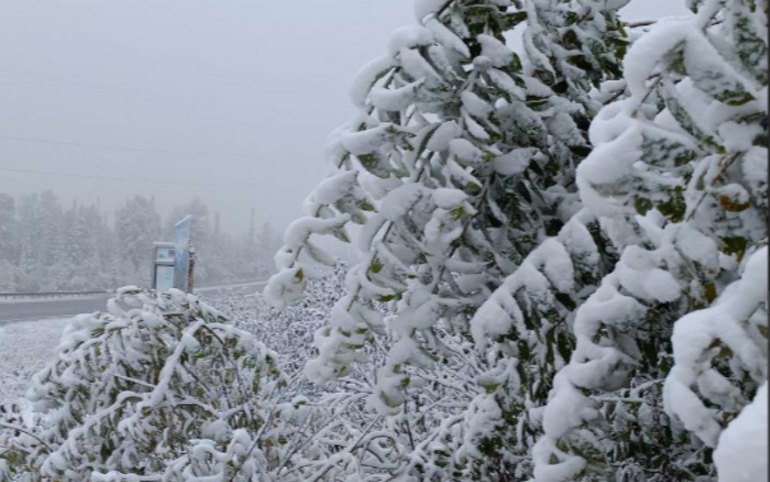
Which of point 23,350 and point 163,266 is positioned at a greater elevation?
point 163,266

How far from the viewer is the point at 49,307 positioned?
99.8 ft

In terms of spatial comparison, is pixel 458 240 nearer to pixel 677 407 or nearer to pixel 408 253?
pixel 408 253

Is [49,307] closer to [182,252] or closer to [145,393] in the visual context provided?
[182,252]

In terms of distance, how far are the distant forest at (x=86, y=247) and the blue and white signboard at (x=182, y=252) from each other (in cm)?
4853

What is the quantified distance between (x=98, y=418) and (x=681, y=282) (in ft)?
8.12

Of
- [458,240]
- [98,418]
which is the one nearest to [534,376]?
[458,240]

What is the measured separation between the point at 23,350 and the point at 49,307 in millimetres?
12261

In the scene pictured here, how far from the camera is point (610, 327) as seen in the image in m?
1.18

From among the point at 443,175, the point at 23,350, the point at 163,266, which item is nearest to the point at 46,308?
the point at 23,350

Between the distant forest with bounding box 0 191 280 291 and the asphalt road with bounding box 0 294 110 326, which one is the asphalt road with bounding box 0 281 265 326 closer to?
the asphalt road with bounding box 0 294 110 326

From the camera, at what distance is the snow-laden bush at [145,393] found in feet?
9.31

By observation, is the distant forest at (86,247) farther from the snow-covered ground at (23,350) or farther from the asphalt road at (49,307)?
the snow-covered ground at (23,350)

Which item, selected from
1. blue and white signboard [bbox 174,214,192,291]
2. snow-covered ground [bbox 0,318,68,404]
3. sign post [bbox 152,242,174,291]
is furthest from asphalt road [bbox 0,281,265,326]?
blue and white signboard [bbox 174,214,192,291]

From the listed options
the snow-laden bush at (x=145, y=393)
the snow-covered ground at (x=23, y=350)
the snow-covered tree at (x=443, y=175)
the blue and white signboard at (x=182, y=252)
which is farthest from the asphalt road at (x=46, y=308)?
the snow-covered tree at (x=443, y=175)
